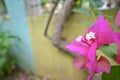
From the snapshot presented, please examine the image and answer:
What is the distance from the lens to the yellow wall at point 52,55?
5.31ft

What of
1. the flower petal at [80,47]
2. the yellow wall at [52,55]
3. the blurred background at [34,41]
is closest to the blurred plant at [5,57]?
the blurred background at [34,41]

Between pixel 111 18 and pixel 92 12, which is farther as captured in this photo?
pixel 111 18

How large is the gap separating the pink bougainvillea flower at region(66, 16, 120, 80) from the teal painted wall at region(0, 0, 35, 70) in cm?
134

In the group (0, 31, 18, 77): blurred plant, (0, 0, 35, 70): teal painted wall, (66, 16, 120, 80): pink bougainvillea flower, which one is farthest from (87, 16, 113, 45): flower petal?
(0, 31, 18, 77): blurred plant

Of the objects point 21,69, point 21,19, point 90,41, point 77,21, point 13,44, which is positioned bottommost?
point 21,69

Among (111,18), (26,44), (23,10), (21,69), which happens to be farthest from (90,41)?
(21,69)

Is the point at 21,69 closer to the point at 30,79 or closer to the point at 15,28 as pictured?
the point at 30,79

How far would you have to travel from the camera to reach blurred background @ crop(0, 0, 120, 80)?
164cm

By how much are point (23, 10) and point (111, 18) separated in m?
0.87

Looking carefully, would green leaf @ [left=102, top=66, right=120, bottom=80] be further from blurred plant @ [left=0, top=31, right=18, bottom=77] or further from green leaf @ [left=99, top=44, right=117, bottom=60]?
blurred plant @ [left=0, top=31, right=18, bottom=77]

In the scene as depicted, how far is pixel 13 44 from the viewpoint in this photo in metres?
2.20

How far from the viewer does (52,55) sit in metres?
1.86

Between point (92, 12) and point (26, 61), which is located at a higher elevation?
point (92, 12)

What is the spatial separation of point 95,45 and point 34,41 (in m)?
1.47
